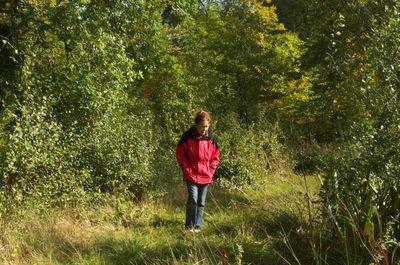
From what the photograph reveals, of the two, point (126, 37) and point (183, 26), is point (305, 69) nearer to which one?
point (183, 26)

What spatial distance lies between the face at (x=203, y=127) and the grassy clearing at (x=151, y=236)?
1.31m

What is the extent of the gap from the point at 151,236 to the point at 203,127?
173cm

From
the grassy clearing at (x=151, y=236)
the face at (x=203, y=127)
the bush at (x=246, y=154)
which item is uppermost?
the face at (x=203, y=127)

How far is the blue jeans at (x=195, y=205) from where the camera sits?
6926 millimetres

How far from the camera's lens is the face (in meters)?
6.81

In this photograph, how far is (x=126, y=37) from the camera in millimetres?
9234

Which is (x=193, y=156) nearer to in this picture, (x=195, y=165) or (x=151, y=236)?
(x=195, y=165)

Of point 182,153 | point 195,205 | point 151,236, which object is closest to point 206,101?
point 182,153

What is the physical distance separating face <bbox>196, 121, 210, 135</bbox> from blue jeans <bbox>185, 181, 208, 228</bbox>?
769 mm

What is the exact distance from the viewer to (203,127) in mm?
6855

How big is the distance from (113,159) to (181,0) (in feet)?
10.9

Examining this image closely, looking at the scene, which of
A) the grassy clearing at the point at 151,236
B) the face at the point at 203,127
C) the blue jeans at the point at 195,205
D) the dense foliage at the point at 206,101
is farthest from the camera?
the blue jeans at the point at 195,205

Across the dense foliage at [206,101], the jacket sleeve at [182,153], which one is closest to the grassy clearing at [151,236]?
the dense foliage at [206,101]

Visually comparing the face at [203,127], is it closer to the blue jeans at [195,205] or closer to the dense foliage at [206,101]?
the blue jeans at [195,205]
